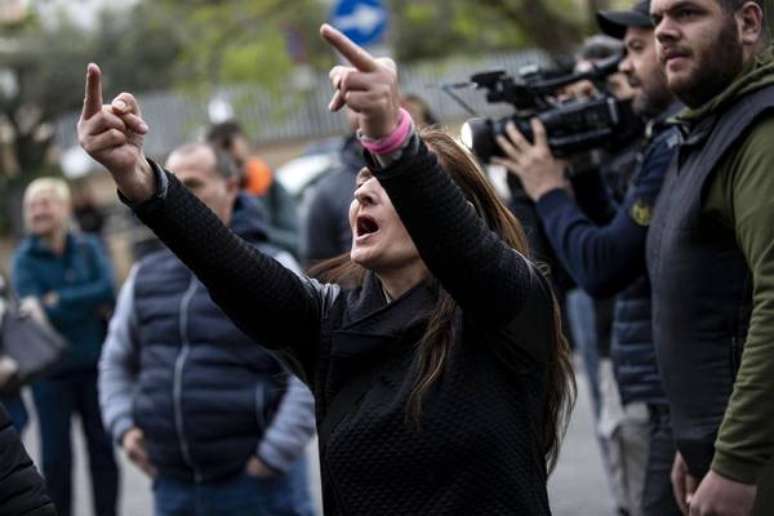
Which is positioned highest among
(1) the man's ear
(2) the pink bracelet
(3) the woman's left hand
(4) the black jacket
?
(3) the woman's left hand

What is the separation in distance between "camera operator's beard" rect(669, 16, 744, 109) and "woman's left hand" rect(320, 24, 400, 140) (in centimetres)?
146

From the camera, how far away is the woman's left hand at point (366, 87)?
3.11 m

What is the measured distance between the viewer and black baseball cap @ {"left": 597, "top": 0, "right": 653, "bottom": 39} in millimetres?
5562

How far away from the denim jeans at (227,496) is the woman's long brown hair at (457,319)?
229 centimetres

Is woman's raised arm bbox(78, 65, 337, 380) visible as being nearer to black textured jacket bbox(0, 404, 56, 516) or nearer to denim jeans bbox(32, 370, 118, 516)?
black textured jacket bbox(0, 404, 56, 516)

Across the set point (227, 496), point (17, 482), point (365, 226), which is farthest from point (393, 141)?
point (227, 496)

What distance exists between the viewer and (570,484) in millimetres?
9492

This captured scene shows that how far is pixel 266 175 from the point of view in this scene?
1030 cm

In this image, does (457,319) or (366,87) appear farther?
(457,319)

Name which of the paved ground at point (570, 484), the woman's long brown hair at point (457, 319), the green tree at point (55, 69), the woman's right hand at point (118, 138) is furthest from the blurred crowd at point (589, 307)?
the green tree at point (55, 69)

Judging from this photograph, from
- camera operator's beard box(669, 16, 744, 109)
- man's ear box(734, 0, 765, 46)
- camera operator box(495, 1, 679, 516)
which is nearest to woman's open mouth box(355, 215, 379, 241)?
camera operator's beard box(669, 16, 744, 109)

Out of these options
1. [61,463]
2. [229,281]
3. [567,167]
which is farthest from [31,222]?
[229,281]

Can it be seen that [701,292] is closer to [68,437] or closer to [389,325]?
[389,325]

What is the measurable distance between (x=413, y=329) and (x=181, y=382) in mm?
2471
